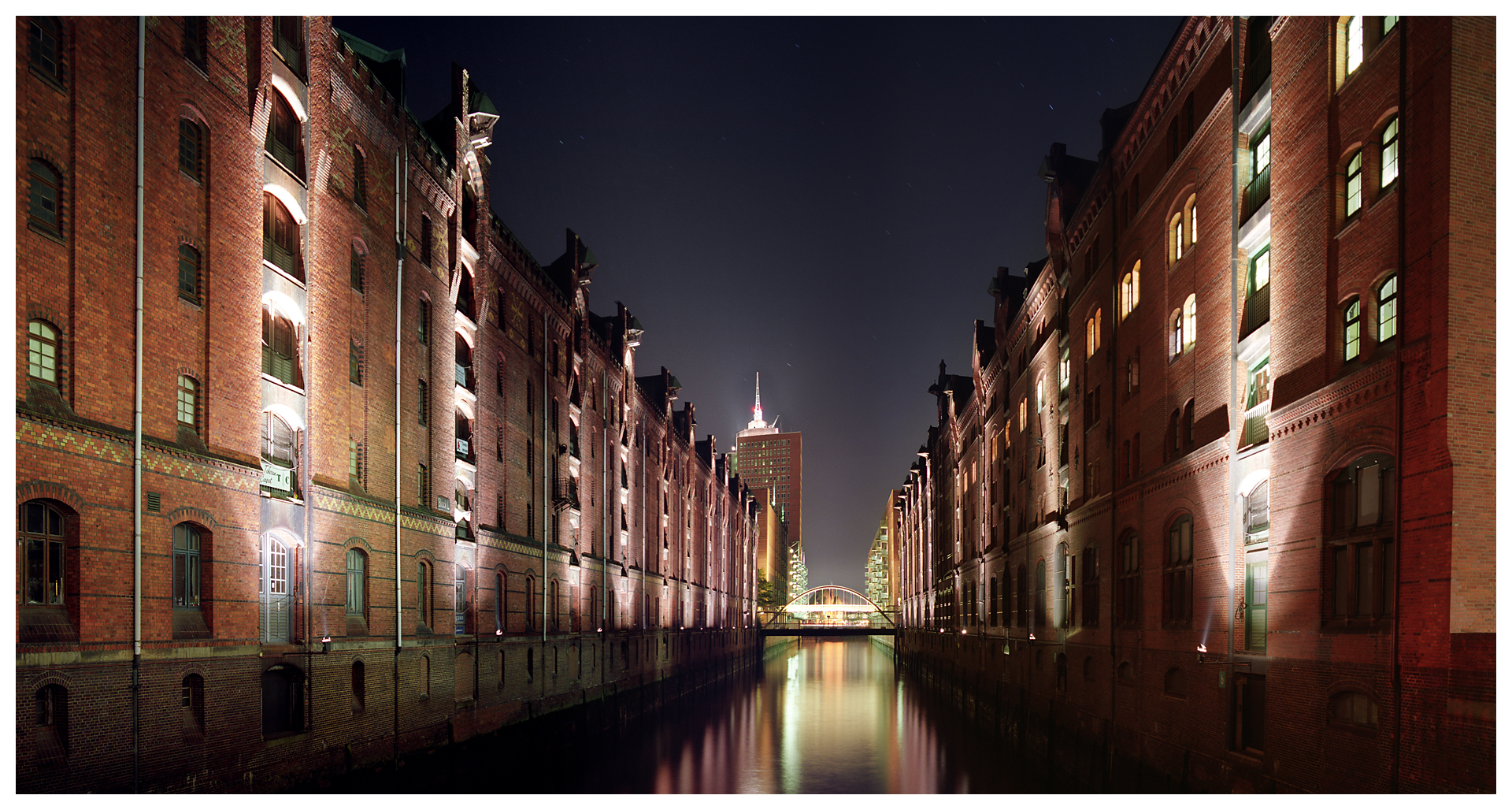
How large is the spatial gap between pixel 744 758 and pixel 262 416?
20803mm

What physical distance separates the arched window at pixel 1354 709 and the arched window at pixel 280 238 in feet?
61.6

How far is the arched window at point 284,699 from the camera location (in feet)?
63.6

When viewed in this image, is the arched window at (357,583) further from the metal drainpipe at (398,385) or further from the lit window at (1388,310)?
the lit window at (1388,310)

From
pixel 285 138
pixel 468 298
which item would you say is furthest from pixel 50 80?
pixel 468 298

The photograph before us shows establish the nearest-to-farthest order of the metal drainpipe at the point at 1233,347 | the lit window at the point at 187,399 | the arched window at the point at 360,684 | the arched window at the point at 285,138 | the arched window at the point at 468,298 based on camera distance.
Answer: the lit window at the point at 187,399 → the metal drainpipe at the point at 1233,347 → the arched window at the point at 285,138 → the arched window at the point at 360,684 → the arched window at the point at 468,298

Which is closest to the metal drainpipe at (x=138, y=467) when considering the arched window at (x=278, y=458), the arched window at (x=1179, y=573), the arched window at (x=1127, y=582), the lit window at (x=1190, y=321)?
the arched window at (x=278, y=458)

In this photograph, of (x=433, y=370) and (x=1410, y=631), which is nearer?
(x=1410, y=631)

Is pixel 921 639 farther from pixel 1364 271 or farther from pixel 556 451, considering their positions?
pixel 1364 271

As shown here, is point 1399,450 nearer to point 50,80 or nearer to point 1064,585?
point 50,80

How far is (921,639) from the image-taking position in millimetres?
79500

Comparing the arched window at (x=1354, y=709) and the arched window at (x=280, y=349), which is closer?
the arched window at (x=1354, y=709)

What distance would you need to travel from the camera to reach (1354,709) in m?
14.4
